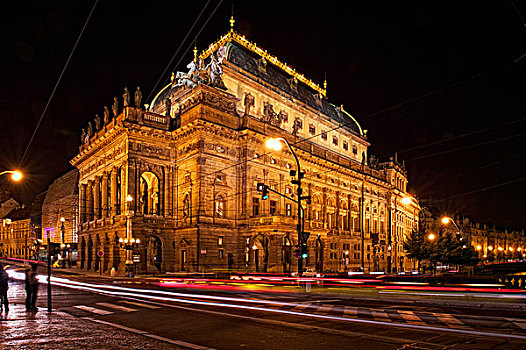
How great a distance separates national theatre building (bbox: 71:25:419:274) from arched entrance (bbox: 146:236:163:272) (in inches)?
4.9

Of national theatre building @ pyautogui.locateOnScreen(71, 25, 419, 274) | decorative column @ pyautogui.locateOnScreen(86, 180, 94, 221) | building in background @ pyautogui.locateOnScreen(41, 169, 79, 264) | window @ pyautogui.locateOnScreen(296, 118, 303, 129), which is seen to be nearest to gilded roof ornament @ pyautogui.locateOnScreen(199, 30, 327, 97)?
national theatre building @ pyautogui.locateOnScreen(71, 25, 419, 274)

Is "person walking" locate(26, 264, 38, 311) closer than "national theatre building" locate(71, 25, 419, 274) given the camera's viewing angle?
Yes

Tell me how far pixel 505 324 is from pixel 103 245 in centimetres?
4356

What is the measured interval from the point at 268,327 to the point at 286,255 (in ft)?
119

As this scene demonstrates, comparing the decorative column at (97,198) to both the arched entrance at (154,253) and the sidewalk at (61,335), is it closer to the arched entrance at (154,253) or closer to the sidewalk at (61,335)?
the arched entrance at (154,253)

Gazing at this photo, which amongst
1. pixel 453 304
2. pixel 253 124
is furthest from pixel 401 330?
pixel 253 124

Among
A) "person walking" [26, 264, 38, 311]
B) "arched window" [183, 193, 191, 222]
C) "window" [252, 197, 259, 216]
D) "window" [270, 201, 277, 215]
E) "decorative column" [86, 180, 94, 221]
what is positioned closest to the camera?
"person walking" [26, 264, 38, 311]

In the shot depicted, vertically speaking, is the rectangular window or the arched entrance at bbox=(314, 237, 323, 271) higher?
the rectangular window

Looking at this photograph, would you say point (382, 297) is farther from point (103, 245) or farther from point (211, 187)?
point (103, 245)

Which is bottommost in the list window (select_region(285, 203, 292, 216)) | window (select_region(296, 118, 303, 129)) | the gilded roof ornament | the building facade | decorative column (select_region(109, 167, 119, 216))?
the building facade

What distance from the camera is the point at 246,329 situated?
38.8 feet

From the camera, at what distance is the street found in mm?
9891

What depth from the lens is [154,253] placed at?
50469mm

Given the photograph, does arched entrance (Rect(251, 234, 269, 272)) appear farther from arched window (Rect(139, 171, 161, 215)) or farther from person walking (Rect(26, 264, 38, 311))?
person walking (Rect(26, 264, 38, 311))
